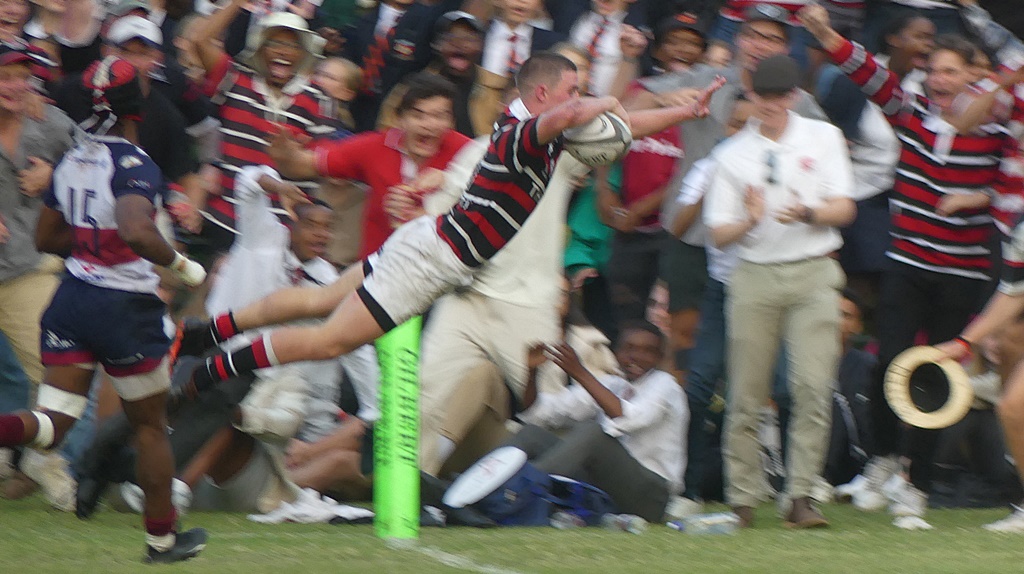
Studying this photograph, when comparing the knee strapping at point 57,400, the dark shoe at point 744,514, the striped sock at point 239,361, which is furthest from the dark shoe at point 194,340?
the dark shoe at point 744,514

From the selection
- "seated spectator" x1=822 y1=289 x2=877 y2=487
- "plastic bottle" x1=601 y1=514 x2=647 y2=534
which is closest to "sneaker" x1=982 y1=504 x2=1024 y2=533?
"seated spectator" x1=822 y1=289 x2=877 y2=487

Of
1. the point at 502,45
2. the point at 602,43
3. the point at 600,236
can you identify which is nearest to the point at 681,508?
the point at 600,236

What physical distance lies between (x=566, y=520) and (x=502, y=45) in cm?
372

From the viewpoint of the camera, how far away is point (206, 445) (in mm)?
9250

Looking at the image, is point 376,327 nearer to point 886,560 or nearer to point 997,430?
point 886,560

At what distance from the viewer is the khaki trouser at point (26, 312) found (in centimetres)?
973

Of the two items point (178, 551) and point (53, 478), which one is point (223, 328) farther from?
point (178, 551)

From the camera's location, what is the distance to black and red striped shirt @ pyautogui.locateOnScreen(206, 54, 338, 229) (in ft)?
36.5

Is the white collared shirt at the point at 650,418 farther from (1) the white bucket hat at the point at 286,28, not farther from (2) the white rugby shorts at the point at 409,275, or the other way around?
(1) the white bucket hat at the point at 286,28

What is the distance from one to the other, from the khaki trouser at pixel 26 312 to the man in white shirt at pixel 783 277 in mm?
4051

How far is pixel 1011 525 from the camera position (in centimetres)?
891

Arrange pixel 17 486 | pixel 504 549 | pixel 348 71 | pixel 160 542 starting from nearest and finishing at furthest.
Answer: pixel 160 542
pixel 504 549
pixel 17 486
pixel 348 71

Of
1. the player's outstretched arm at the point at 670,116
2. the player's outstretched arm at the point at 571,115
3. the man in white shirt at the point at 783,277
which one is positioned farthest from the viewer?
the man in white shirt at the point at 783,277

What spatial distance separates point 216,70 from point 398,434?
5208mm
